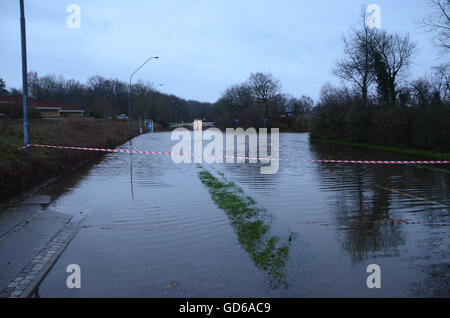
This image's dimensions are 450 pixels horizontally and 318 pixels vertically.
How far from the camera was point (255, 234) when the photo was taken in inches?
267

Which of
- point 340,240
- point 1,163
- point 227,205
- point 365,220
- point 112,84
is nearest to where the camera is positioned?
point 340,240

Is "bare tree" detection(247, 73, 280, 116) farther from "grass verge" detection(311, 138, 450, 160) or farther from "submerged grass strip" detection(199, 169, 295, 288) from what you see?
"submerged grass strip" detection(199, 169, 295, 288)

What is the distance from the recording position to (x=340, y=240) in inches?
260

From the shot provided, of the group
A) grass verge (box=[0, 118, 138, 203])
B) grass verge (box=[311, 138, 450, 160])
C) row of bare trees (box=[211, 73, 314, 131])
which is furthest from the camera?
row of bare trees (box=[211, 73, 314, 131])

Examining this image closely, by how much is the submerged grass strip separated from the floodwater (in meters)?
0.11

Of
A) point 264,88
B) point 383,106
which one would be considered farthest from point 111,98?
point 383,106

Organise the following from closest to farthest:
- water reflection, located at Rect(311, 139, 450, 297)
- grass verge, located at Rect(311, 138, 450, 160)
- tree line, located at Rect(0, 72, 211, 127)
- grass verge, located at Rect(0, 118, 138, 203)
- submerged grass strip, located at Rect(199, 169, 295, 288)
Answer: submerged grass strip, located at Rect(199, 169, 295, 288) < water reflection, located at Rect(311, 139, 450, 297) < grass verge, located at Rect(0, 118, 138, 203) < grass verge, located at Rect(311, 138, 450, 160) < tree line, located at Rect(0, 72, 211, 127)

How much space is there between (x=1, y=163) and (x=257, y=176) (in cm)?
820

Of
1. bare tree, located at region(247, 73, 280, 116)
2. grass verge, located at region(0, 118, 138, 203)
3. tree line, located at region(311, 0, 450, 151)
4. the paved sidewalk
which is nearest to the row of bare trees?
bare tree, located at region(247, 73, 280, 116)

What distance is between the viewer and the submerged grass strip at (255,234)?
528 centimetres

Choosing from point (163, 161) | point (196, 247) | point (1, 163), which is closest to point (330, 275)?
point (196, 247)

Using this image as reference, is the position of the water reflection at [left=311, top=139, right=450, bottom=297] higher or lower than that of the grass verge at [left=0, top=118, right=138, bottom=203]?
lower

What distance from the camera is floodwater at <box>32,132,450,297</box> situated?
4723 mm
